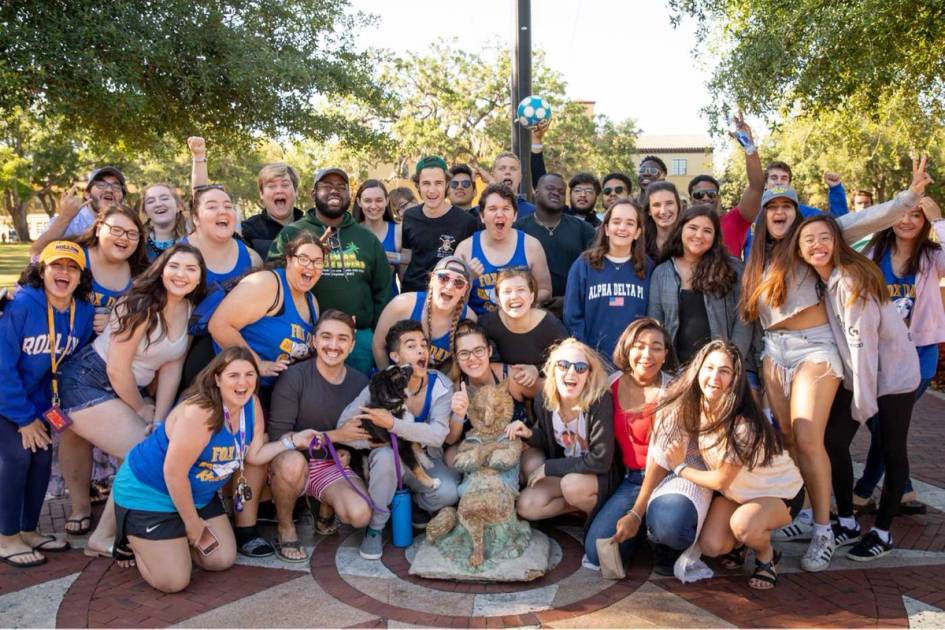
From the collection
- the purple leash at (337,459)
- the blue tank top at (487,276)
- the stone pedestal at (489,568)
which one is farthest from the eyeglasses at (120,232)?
the stone pedestal at (489,568)

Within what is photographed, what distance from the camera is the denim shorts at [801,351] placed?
4.16 meters

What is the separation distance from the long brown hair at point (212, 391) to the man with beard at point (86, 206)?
171 centimetres

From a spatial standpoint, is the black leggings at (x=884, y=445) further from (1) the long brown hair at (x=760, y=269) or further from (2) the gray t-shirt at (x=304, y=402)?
(2) the gray t-shirt at (x=304, y=402)

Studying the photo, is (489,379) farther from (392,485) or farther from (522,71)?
(522,71)

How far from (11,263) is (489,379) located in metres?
29.3

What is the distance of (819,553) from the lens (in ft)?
13.3

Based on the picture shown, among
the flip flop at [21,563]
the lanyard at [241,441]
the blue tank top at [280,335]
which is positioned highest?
the blue tank top at [280,335]

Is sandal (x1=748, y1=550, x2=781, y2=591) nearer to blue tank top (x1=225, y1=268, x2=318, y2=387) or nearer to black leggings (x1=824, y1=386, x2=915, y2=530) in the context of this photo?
black leggings (x1=824, y1=386, x2=915, y2=530)

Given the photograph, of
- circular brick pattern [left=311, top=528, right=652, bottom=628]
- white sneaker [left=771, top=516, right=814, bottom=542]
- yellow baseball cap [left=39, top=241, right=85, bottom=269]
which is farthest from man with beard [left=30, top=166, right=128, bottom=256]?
white sneaker [left=771, top=516, right=814, bottom=542]

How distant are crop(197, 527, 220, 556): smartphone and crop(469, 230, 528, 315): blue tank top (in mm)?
2352

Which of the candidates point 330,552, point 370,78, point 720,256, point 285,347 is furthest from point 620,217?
point 370,78

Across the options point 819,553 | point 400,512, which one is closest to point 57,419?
point 400,512

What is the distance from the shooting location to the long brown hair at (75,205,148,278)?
178 inches

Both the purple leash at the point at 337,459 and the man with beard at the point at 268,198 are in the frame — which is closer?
the purple leash at the point at 337,459
